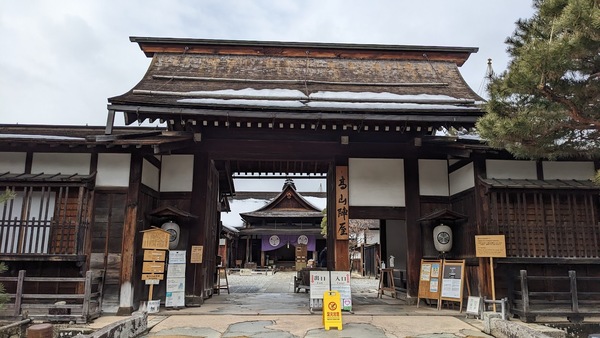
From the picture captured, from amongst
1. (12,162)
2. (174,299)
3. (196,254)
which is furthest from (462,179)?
(12,162)

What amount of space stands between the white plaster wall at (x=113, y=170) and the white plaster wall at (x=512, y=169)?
7.93 meters

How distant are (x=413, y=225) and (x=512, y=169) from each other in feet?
8.25

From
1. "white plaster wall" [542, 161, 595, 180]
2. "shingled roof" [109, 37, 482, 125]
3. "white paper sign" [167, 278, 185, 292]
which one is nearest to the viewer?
"shingled roof" [109, 37, 482, 125]

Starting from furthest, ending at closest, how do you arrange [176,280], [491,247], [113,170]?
[176,280]
[113,170]
[491,247]

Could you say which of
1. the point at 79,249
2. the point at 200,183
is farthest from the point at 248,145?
the point at 79,249

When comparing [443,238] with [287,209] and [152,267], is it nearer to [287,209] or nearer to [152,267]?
[152,267]

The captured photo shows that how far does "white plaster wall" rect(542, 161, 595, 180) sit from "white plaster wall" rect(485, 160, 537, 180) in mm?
288

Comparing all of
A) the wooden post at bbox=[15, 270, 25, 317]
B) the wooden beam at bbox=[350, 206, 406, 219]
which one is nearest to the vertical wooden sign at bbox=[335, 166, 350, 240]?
the wooden beam at bbox=[350, 206, 406, 219]

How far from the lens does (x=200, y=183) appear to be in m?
10.4

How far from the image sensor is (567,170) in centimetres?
956

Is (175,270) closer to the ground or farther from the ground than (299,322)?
farther from the ground

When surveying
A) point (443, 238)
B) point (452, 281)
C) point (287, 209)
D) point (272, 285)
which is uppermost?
point (287, 209)

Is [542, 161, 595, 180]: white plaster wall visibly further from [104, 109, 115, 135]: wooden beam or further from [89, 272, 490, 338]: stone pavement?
[104, 109, 115, 135]: wooden beam

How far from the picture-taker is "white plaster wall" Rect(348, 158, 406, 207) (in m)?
10.4
